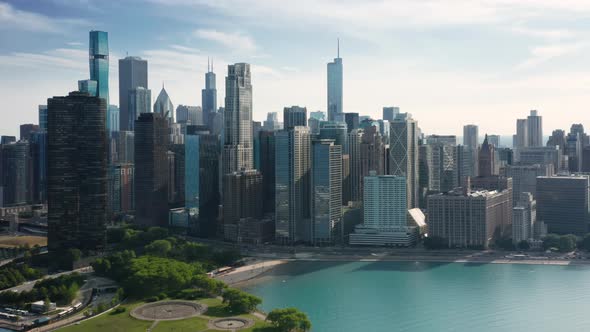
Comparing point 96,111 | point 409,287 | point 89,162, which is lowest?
point 409,287

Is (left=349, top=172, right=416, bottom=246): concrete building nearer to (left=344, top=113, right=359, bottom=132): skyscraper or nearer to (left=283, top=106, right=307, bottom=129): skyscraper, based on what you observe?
(left=283, top=106, right=307, bottom=129): skyscraper

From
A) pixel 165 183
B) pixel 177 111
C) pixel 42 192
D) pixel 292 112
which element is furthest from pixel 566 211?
pixel 177 111

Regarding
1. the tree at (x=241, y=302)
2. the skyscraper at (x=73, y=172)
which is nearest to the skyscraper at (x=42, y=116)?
the skyscraper at (x=73, y=172)

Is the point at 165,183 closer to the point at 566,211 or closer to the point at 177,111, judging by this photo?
the point at 566,211

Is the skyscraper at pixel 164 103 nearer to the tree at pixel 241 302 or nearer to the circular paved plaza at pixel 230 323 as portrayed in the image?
the tree at pixel 241 302

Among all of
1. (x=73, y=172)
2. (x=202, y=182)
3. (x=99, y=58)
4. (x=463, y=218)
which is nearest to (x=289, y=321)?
(x=73, y=172)

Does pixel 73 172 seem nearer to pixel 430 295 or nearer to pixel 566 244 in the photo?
pixel 430 295

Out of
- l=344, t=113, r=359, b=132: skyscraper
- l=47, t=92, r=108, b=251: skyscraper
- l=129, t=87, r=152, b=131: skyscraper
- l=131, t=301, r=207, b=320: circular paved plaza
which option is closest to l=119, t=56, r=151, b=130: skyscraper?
l=129, t=87, r=152, b=131: skyscraper
